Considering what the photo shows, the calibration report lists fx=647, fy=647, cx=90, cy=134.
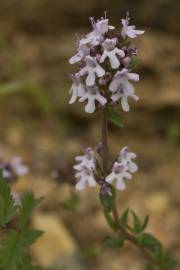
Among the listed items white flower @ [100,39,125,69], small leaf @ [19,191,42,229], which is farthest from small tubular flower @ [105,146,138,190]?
white flower @ [100,39,125,69]

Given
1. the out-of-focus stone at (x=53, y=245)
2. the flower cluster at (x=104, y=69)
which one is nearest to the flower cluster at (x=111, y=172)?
the flower cluster at (x=104, y=69)

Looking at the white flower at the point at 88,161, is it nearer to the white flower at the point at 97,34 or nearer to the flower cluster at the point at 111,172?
the flower cluster at the point at 111,172

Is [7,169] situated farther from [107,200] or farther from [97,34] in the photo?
[97,34]

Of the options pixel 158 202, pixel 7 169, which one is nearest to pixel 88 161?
pixel 7 169

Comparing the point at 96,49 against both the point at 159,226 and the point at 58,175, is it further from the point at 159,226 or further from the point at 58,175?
the point at 159,226

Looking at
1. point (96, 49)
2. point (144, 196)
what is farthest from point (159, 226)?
point (96, 49)

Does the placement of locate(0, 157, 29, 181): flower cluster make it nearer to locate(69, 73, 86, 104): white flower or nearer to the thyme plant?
the thyme plant
